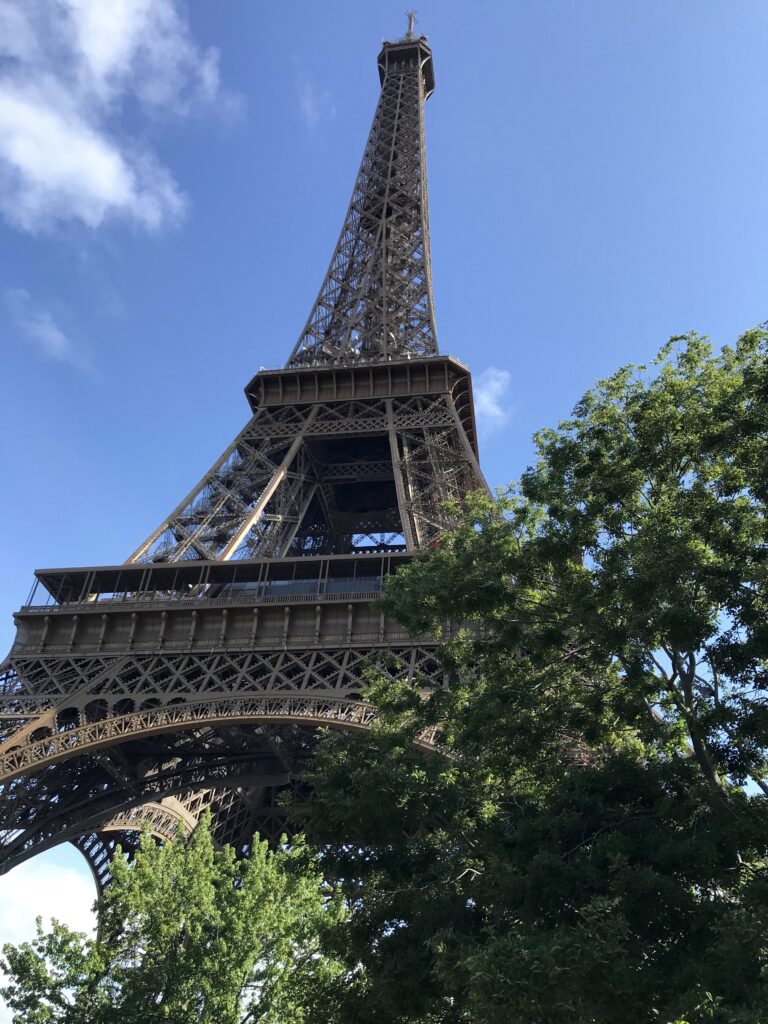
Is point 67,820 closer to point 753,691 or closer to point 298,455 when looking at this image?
point 298,455

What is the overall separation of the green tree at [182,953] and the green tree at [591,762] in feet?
19.7

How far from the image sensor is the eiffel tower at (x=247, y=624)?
22.1 m

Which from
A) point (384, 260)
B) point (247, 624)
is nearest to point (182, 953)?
point (247, 624)

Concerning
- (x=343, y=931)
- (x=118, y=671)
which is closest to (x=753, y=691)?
(x=343, y=931)

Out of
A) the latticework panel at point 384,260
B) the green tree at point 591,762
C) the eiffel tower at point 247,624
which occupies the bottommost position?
the green tree at point 591,762

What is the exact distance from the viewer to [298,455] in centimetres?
3438

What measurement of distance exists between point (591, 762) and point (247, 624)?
14601 mm

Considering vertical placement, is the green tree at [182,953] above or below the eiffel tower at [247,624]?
below

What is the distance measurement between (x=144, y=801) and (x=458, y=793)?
16812 mm

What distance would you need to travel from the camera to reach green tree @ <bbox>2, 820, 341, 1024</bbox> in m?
16.3

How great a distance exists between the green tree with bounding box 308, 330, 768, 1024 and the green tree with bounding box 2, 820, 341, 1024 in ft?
19.7

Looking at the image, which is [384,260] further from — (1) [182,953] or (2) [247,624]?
(1) [182,953]

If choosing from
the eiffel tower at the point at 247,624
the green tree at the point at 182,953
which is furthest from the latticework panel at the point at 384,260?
the green tree at the point at 182,953

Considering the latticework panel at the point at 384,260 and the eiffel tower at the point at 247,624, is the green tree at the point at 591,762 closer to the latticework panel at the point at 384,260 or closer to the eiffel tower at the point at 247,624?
the eiffel tower at the point at 247,624
